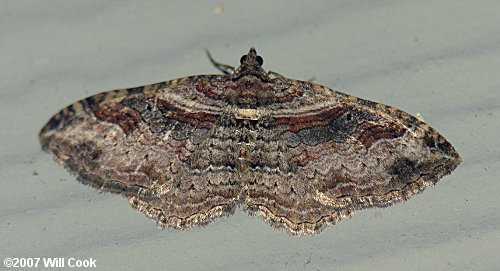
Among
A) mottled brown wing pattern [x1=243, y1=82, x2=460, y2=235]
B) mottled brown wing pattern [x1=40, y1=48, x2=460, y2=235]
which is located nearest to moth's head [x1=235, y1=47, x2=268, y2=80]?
mottled brown wing pattern [x1=40, y1=48, x2=460, y2=235]

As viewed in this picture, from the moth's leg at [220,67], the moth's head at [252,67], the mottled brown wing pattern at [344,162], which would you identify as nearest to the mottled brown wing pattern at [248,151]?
the mottled brown wing pattern at [344,162]

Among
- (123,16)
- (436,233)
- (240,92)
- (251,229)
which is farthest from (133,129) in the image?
(436,233)

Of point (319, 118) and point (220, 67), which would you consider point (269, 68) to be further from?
point (319, 118)

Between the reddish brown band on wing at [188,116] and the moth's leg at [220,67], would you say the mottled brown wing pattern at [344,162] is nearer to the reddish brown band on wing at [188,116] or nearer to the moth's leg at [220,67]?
the reddish brown band on wing at [188,116]

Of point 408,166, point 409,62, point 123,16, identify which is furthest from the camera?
point 123,16

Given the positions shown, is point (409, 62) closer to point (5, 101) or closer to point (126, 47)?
point (126, 47)

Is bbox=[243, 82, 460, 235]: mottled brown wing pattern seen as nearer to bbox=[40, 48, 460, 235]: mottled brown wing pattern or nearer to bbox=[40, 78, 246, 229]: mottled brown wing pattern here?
bbox=[40, 48, 460, 235]: mottled brown wing pattern
